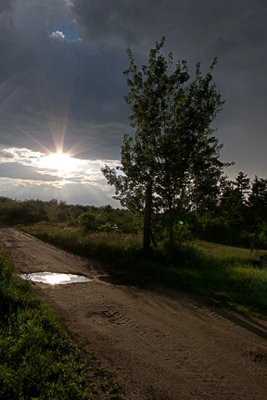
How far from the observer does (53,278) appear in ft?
38.4

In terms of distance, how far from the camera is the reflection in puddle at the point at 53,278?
11.2 m

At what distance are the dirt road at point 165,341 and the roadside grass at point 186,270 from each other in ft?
4.16

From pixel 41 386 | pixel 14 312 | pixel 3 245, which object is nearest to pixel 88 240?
pixel 3 245

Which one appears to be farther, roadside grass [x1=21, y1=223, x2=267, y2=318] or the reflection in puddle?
the reflection in puddle

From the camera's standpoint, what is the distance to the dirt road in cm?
500

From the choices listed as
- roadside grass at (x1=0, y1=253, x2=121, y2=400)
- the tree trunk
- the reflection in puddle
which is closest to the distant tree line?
the tree trunk

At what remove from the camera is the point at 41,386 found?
4461 millimetres

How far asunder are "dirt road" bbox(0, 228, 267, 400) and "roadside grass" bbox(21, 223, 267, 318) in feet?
4.16

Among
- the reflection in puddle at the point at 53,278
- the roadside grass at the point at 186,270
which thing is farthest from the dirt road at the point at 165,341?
the roadside grass at the point at 186,270

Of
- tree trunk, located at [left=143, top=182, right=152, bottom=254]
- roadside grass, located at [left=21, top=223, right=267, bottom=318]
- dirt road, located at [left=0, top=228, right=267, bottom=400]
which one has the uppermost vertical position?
tree trunk, located at [left=143, top=182, right=152, bottom=254]

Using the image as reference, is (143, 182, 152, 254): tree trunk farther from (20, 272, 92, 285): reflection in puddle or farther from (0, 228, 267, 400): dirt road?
(0, 228, 267, 400): dirt road

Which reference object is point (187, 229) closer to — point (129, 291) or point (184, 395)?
point (129, 291)

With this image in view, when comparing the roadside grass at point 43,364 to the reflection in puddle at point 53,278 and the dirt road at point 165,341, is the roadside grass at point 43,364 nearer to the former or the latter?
the dirt road at point 165,341

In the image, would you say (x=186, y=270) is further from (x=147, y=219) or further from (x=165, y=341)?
(x=165, y=341)
